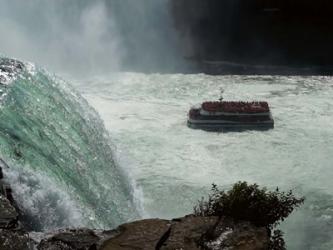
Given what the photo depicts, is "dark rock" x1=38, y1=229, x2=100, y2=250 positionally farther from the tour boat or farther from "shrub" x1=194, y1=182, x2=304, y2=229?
the tour boat

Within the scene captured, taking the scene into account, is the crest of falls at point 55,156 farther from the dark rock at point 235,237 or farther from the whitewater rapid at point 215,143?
the dark rock at point 235,237

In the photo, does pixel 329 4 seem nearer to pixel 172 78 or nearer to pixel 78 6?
pixel 172 78

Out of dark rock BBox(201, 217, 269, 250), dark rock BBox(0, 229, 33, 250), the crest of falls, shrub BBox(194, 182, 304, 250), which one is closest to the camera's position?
dark rock BBox(0, 229, 33, 250)

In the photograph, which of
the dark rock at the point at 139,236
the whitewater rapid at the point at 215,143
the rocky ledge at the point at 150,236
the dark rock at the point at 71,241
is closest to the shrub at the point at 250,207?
the rocky ledge at the point at 150,236

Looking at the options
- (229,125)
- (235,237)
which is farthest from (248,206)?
(229,125)

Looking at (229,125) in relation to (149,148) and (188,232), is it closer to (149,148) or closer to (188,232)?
(149,148)

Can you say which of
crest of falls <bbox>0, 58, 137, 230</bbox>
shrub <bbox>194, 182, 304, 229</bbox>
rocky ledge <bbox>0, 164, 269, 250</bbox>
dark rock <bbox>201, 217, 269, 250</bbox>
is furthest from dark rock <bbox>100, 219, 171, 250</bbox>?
crest of falls <bbox>0, 58, 137, 230</bbox>
